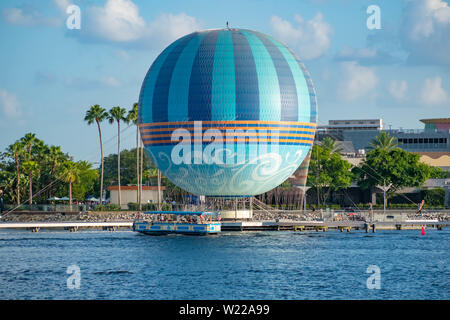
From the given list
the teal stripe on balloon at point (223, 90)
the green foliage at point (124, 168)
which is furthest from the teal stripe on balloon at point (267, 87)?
the green foliage at point (124, 168)

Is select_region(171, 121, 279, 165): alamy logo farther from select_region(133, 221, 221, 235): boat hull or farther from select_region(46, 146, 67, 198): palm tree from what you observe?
select_region(46, 146, 67, 198): palm tree

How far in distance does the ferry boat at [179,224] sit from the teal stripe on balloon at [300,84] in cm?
1481

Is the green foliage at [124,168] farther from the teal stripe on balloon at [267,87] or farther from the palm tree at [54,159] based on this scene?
the teal stripe on balloon at [267,87]

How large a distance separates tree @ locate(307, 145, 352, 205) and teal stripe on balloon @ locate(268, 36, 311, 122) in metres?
37.8

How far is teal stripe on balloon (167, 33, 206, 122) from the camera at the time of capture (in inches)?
3612

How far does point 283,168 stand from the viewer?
95375mm

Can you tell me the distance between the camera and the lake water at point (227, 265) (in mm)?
54438

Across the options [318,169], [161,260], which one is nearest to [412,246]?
[161,260]

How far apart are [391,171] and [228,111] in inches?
1973

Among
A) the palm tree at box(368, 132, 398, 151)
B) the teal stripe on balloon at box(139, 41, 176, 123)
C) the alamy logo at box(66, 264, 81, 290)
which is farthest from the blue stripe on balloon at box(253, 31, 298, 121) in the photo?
the palm tree at box(368, 132, 398, 151)

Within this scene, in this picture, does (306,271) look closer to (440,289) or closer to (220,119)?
(440,289)

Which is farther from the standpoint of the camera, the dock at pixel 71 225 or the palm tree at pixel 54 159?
the palm tree at pixel 54 159

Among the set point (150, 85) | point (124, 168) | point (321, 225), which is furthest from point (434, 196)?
point (124, 168)
